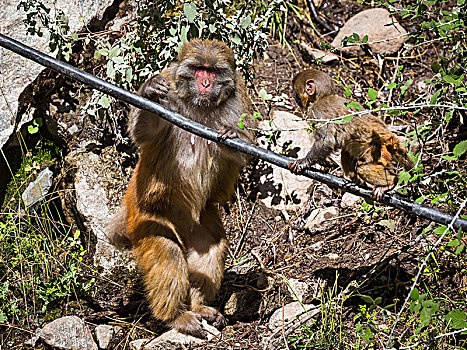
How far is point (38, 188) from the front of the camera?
6.33 m

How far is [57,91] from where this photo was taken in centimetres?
666

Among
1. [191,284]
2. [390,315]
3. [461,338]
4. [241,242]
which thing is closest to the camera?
[461,338]

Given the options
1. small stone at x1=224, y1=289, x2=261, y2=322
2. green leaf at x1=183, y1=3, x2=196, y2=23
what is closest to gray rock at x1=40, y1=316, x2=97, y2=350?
small stone at x1=224, y1=289, x2=261, y2=322

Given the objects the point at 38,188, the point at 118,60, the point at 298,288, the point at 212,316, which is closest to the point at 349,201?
the point at 298,288

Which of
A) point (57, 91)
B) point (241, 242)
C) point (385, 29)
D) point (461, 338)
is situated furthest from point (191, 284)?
point (385, 29)

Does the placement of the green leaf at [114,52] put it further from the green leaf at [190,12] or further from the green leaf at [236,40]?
the green leaf at [236,40]

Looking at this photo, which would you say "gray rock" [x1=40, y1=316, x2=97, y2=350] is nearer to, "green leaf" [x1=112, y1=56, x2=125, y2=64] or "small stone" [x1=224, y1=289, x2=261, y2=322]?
"small stone" [x1=224, y1=289, x2=261, y2=322]

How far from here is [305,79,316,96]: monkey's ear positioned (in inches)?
189

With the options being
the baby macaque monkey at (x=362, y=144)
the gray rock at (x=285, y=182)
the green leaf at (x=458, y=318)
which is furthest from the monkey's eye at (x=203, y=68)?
the green leaf at (x=458, y=318)

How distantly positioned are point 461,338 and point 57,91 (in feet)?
15.5

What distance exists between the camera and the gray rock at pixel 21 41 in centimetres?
625

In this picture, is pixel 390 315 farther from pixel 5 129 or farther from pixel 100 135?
pixel 5 129

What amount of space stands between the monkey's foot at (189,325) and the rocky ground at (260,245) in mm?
75

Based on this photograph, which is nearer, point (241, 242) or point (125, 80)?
point (125, 80)
